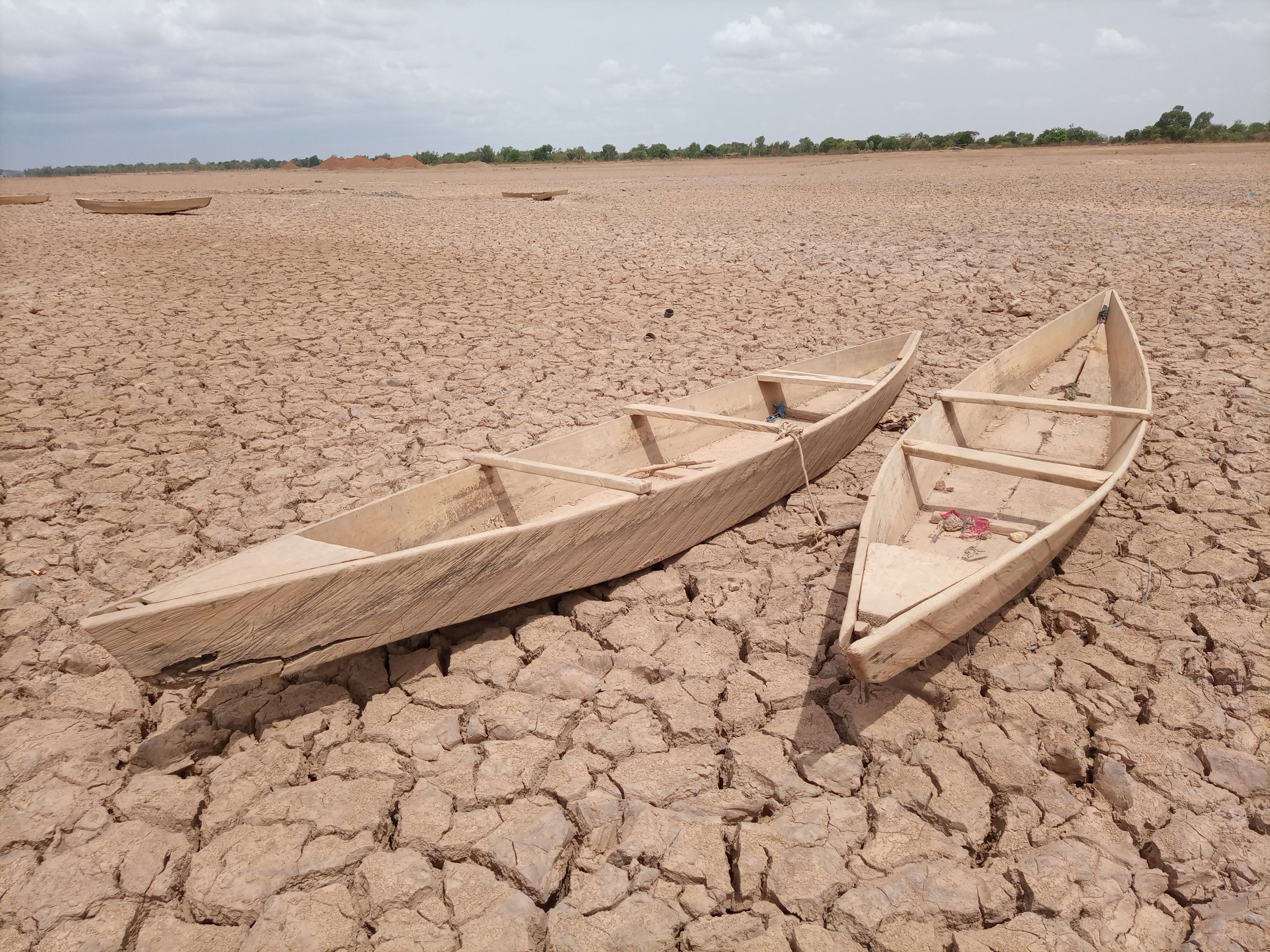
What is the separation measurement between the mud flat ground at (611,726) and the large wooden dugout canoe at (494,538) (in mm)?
257

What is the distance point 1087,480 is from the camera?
3.15 metres

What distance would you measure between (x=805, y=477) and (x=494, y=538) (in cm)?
182

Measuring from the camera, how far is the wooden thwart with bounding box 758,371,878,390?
14.2 feet

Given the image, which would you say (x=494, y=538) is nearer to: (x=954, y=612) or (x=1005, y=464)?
(x=954, y=612)

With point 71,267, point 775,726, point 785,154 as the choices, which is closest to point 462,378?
point 775,726

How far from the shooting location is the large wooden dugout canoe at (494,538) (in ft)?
6.63

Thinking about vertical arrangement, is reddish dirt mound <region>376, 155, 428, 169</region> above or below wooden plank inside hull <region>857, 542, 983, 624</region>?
above

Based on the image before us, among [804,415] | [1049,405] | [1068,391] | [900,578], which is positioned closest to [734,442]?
[804,415]

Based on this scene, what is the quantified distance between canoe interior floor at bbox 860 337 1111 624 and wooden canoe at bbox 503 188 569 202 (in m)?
13.9

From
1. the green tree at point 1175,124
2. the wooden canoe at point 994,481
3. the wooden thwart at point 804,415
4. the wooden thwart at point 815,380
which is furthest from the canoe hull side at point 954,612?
the green tree at point 1175,124

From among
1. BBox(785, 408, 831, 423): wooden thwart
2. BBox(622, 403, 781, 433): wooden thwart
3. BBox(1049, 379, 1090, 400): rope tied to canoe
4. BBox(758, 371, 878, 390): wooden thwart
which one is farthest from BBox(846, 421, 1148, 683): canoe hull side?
BBox(1049, 379, 1090, 400): rope tied to canoe

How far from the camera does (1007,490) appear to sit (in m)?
3.70

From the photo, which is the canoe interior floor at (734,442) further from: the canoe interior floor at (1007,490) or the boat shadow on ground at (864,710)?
the boat shadow on ground at (864,710)

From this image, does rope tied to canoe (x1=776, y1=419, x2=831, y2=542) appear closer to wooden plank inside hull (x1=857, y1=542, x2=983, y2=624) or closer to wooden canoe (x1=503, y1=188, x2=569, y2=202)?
wooden plank inside hull (x1=857, y1=542, x2=983, y2=624)
